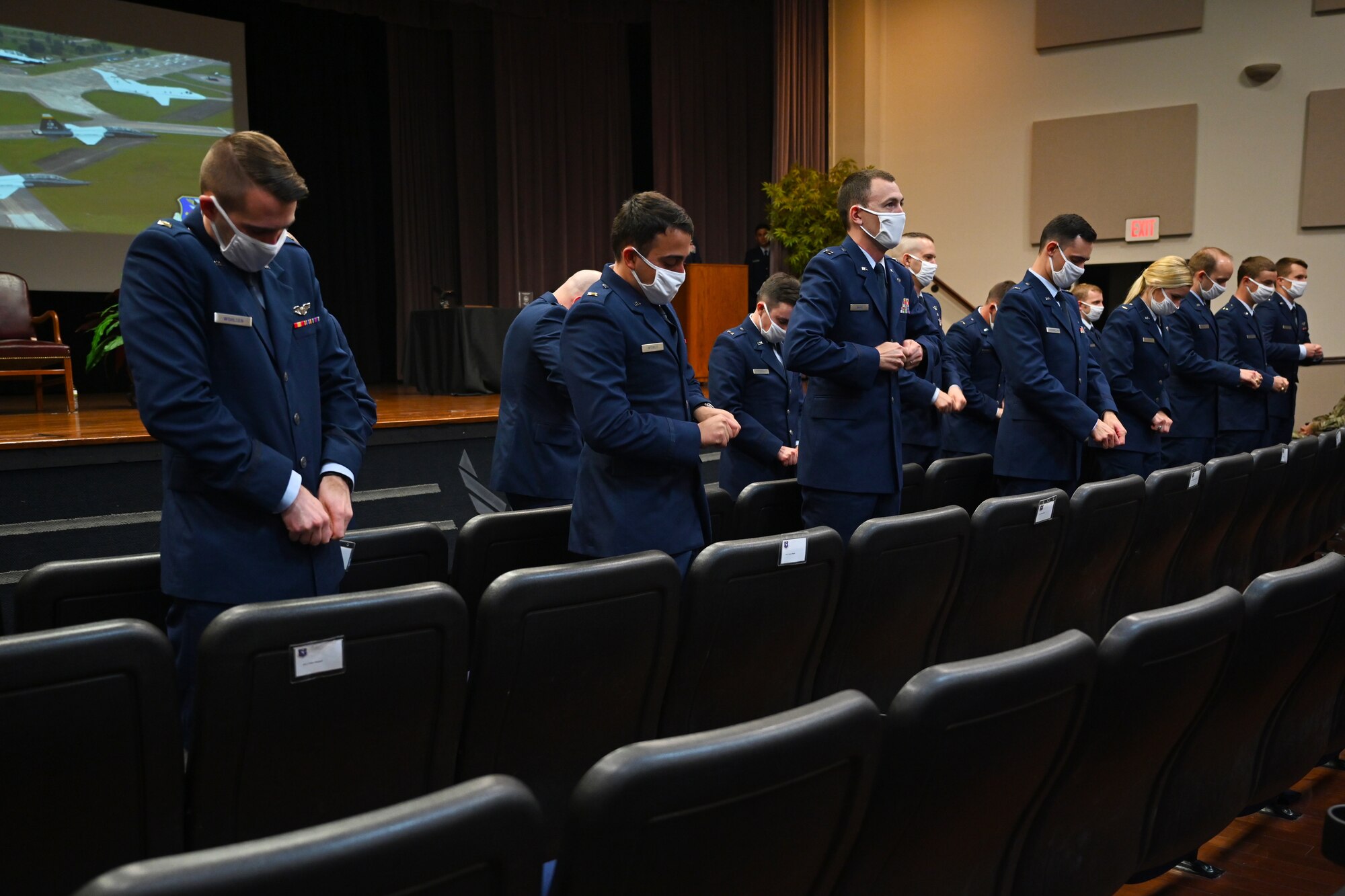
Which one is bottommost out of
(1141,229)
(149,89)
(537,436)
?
(537,436)

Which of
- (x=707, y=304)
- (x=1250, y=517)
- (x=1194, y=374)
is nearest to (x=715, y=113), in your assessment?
(x=707, y=304)

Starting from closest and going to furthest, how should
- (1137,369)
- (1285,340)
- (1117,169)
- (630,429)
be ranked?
(630,429) → (1137,369) → (1285,340) → (1117,169)

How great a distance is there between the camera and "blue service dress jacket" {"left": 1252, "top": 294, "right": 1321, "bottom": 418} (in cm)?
689

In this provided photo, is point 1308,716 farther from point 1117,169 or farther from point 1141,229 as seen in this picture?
point 1117,169

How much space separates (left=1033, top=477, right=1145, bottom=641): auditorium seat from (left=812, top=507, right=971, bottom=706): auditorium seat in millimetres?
527

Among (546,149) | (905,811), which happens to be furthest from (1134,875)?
(546,149)

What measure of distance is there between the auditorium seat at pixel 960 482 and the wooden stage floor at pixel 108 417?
2.46 meters

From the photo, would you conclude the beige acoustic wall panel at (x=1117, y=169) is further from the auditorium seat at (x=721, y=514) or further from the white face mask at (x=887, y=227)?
the auditorium seat at (x=721, y=514)

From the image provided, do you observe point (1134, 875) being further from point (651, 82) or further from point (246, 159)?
point (651, 82)

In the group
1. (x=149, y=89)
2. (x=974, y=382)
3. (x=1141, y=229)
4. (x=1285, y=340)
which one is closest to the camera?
(x=974, y=382)

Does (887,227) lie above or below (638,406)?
above

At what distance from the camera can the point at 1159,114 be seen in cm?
912

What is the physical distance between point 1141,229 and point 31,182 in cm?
931

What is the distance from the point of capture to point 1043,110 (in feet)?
32.0
